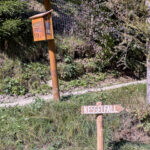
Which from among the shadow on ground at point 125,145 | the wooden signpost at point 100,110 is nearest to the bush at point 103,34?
the shadow on ground at point 125,145

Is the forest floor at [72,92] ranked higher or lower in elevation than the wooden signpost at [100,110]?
lower

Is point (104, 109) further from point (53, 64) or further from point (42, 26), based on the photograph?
point (42, 26)

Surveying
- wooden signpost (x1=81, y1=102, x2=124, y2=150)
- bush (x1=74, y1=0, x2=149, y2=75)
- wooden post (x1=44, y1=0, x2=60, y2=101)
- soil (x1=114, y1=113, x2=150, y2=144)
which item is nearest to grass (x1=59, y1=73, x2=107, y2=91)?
bush (x1=74, y1=0, x2=149, y2=75)

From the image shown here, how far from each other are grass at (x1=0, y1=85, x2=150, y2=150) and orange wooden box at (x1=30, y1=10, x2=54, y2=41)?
5.59ft

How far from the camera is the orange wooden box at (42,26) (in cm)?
539

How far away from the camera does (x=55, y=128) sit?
4.90 meters

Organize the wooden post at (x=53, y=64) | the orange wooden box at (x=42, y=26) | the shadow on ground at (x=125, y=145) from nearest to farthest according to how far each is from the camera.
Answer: the shadow on ground at (x=125, y=145), the orange wooden box at (x=42, y=26), the wooden post at (x=53, y=64)

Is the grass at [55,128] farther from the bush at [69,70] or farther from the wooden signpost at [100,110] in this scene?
the bush at [69,70]

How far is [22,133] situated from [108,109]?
6.82 ft

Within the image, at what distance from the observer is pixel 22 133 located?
15.1ft

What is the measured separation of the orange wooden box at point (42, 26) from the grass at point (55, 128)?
1.70m

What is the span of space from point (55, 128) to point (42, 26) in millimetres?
2439

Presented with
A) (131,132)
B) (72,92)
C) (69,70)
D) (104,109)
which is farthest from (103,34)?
(104,109)

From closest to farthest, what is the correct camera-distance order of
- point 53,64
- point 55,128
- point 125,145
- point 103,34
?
point 125,145
point 55,128
point 53,64
point 103,34
